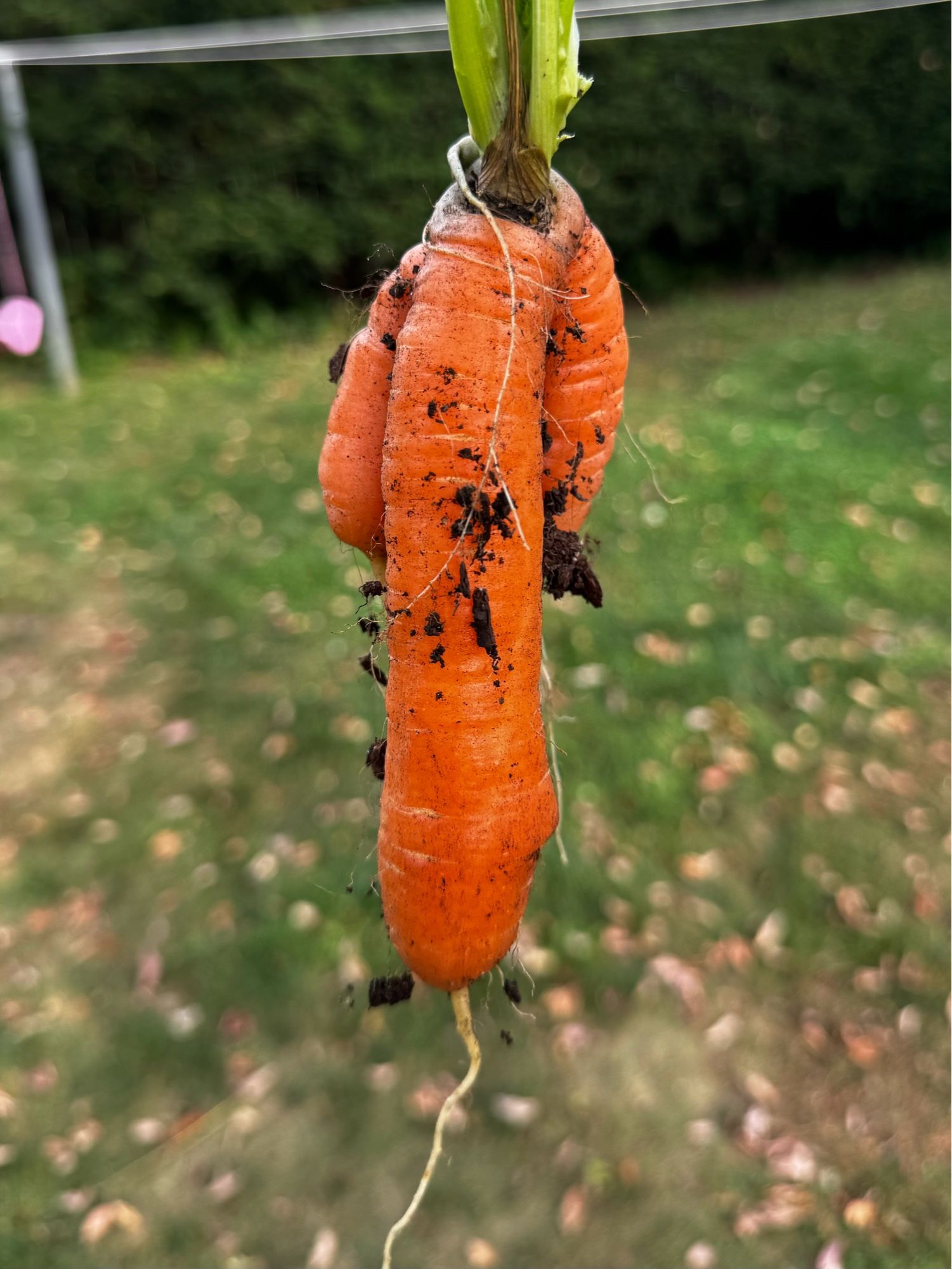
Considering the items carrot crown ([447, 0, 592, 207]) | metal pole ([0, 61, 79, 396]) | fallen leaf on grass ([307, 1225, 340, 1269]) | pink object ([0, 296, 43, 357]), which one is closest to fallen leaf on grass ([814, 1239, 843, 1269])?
fallen leaf on grass ([307, 1225, 340, 1269])

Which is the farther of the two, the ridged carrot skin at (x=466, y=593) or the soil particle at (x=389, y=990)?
the soil particle at (x=389, y=990)

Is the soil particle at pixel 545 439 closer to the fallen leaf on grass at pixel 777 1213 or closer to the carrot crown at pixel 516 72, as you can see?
the carrot crown at pixel 516 72

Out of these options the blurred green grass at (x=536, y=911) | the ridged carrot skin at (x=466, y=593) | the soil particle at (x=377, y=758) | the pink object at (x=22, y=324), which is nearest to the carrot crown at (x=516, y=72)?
the ridged carrot skin at (x=466, y=593)

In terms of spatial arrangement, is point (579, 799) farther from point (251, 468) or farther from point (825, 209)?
point (825, 209)

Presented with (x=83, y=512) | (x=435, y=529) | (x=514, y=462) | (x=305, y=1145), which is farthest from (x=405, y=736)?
(x=83, y=512)

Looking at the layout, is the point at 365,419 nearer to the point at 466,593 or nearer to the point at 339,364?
the point at 339,364

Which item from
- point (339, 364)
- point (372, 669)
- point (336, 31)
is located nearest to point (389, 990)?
point (372, 669)
